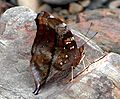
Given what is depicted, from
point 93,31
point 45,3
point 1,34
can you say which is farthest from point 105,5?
point 1,34

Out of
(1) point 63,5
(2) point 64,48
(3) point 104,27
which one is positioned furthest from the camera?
(1) point 63,5

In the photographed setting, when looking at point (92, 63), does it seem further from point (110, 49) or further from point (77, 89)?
point (110, 49)

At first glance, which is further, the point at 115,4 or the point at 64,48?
the point at 115,4

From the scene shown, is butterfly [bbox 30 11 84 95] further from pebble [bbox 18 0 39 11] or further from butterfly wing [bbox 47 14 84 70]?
pebble [bbox 18 0 39 11]

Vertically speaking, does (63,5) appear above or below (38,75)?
below

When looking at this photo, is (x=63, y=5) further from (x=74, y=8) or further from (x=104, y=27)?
(x=104, y=27)

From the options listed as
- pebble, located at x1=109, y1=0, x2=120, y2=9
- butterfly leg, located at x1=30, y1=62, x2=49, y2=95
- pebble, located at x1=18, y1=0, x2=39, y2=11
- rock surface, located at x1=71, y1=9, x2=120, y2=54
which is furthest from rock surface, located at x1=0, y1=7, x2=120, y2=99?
pebble, located at x1=109, y1=0, x2=120, y2=9

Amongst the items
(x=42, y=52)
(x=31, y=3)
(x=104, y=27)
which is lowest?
(x=31, y=3)

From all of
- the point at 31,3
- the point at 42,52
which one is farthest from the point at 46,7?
the point at 42,52
